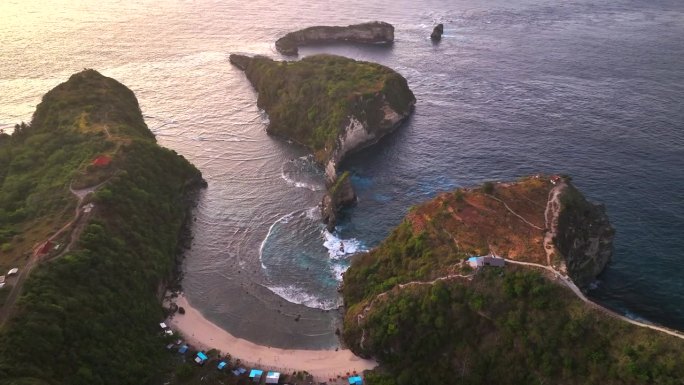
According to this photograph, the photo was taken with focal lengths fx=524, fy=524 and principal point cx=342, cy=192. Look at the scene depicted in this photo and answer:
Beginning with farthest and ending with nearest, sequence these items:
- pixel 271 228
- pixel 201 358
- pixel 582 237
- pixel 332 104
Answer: pixel 332 104 → pixel 271 228 → pixel 582 237 → pixel 201 358

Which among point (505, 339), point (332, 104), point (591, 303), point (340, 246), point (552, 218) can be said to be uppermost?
point (332, 104)

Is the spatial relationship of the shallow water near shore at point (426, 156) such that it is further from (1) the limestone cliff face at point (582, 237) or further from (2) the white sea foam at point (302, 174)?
A: (1) the limestone cliff face at point (582, 237)

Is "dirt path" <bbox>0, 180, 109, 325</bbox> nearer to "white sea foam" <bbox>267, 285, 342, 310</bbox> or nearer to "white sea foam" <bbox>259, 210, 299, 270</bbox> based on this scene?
"white sea foam" <bbox>259, 210, 299, 270</bbox>

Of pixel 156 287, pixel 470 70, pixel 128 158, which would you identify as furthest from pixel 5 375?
pixel 470 70

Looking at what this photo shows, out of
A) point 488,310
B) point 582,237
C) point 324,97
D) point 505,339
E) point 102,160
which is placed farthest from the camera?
point 324,97

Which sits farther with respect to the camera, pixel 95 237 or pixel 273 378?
pixel 95 237

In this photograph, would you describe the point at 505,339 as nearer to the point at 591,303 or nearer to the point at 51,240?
the point at 591,303

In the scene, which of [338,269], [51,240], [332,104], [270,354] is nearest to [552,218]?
[338,269]

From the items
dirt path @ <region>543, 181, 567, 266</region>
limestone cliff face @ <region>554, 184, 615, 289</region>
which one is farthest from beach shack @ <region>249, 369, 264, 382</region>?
limestone cliff face @ <region>554, 184, 615, 289</region>
